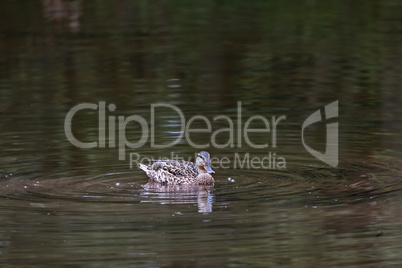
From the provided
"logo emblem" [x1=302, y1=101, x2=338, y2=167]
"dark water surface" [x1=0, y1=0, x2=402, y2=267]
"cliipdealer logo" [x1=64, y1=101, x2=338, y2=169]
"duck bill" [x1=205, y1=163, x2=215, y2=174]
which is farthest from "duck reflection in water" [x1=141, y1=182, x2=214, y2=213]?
"logo emblem" [x1=302, y1=101, x2=338, y2=167]

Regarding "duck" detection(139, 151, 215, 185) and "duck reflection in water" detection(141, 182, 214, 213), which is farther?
"duck" detection(139, 151, 215, 185)

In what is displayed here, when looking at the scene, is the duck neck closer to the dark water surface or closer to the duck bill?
the duck bill

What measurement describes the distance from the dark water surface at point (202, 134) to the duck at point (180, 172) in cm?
17

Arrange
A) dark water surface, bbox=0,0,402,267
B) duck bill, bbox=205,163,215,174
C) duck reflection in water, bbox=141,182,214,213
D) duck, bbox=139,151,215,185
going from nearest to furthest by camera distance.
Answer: dark water surface, bbox=0,0,402,267
duck reflection in water, bbox=141,182,214,213
duck bill, bbox=205,163,215,174
duck, bbox=139,151,215,185

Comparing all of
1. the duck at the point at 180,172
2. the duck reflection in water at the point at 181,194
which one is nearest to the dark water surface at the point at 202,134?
the duck reflection in water at the point at 181,194

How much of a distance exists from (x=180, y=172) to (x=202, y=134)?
6.30 ft

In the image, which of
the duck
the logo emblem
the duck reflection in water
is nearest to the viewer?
the duck reflection in water

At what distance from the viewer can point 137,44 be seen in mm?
18484

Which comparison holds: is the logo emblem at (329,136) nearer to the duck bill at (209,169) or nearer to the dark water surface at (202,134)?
the dark water surface at (202,134)

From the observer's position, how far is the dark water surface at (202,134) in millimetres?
7234

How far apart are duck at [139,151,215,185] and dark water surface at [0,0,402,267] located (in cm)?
17

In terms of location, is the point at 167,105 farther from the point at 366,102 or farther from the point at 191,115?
the point at 366,102

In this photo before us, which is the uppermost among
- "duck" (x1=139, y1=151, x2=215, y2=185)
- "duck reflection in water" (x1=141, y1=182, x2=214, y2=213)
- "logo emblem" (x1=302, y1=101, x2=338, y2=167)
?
"logo emblem" (x1=302, y1=101, x2=338, y2=167)

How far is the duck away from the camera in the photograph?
31.8 feet
